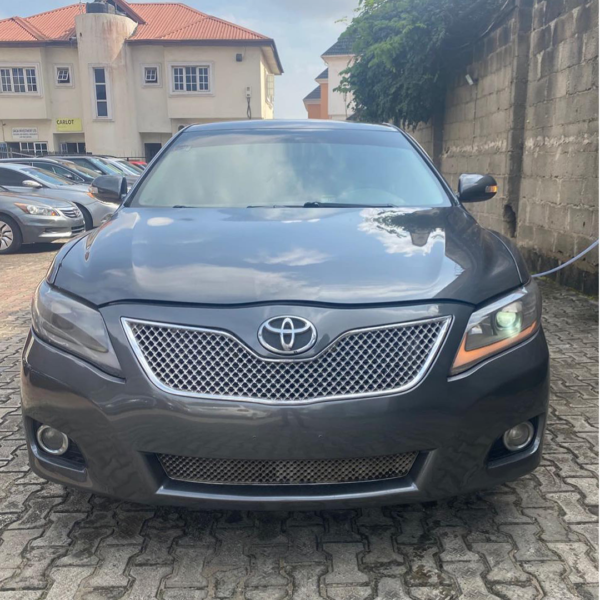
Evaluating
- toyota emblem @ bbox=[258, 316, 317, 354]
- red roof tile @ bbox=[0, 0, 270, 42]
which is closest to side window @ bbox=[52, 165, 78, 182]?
toyota emblem @ bbox=[258, 316, 317, 354]

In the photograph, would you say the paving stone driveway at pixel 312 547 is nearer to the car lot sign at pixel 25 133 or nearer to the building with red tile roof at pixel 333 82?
the car lot sign at pixel 25 133

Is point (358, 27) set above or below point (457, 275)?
above

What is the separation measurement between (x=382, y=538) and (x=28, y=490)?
154 cm

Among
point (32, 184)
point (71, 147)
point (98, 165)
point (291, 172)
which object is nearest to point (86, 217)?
point (32, 184)

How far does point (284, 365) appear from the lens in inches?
80.4

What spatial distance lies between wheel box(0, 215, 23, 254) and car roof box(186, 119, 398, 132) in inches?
286

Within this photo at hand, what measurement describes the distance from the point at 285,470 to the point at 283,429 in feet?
0.63

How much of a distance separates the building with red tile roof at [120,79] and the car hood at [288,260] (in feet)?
104

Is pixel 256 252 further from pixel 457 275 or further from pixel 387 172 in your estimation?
pixel 387 172

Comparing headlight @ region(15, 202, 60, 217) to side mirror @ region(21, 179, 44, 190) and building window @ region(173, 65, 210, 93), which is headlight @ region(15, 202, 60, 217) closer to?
side mirror @ region(21, 179, 44, 190)

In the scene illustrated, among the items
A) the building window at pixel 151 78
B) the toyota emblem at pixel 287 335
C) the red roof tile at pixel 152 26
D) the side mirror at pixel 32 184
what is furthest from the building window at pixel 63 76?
the toyota emblem at pixel 287 335

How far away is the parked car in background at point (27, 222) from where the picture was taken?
33.9ft

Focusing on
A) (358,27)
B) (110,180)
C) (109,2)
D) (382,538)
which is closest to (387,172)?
(110,180)

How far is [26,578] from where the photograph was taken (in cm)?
216
